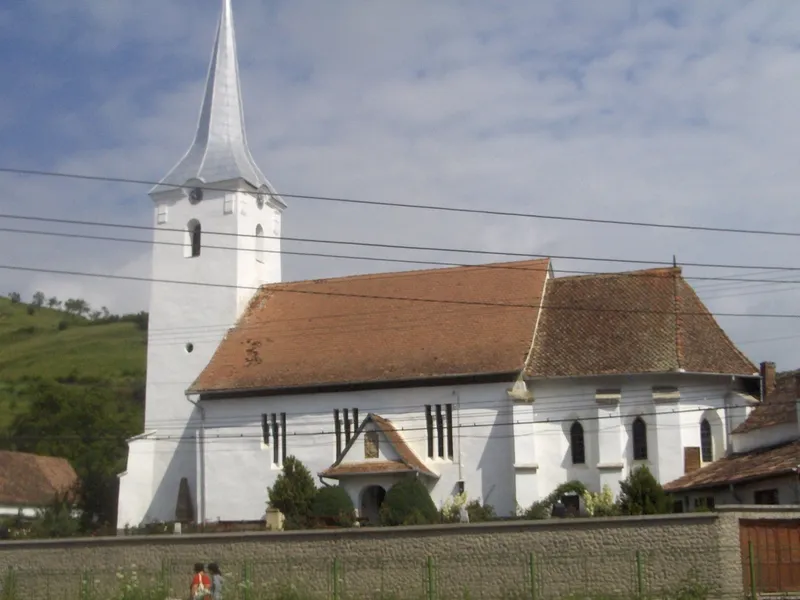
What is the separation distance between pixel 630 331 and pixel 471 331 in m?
5.58

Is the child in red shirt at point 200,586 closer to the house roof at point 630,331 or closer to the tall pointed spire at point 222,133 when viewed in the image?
the house roof at point 630,331

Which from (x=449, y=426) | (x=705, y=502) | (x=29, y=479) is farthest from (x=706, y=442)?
(x=29, y=479)

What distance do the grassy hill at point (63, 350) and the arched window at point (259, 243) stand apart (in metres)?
50.9

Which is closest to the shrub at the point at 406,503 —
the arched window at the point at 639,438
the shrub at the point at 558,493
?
the shrub at the point at 558,493

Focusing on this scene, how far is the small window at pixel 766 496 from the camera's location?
3216 cm

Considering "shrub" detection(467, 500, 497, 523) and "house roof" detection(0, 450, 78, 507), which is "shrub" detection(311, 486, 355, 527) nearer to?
"shrub" detection(467, 500, 497, 523)

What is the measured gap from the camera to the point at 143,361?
119 meters

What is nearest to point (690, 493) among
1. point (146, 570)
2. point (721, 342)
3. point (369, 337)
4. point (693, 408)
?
point (693, 408)

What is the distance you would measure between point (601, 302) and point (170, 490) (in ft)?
58.3

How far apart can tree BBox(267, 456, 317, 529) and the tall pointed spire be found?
13.7 metres

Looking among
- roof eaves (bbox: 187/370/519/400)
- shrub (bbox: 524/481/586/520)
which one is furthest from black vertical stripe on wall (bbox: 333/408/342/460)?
shrub (bbox: 524/481/586/520)

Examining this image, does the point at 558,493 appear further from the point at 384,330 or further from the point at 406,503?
the point at 384,330

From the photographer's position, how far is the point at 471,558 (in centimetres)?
2498

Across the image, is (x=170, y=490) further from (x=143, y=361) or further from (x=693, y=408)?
(x=143, y=361)
